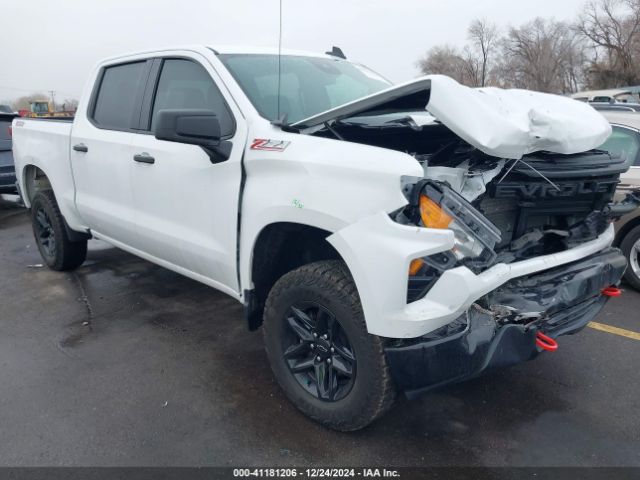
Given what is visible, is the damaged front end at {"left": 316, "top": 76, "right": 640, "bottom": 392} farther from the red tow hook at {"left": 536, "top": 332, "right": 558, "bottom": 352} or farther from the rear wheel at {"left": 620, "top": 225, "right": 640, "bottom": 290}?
the rear wheel at {"left": 620, "top": 225, "right": 640, "bottom": 290}

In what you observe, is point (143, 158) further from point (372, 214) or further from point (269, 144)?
point (372, 214)

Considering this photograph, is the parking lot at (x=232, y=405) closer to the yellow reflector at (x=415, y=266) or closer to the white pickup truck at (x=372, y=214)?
the white pickup truck at (x=372, y=214)

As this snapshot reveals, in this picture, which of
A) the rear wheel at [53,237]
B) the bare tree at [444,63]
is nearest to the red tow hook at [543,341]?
the rear wheel at [53,237]

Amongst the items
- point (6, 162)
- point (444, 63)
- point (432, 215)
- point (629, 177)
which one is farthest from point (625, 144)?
point (444, 63)

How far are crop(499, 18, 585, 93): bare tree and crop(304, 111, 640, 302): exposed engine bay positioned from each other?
6318cm

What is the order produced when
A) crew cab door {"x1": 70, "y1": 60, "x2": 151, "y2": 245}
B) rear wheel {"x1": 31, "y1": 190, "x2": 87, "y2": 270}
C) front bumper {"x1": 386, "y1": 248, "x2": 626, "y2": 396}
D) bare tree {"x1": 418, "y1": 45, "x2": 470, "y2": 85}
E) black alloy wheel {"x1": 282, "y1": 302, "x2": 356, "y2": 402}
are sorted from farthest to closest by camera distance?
1. bare tree {"x1": 418, "y1": 45, "x2": 470, "y2": 85}
2. rear wheel {"x1": 31, "y1": 190, "x2": 87, "y2": 270}
3. crew cab door {"x1": 70, "y1": 60, "x2": 151, "y2": 245}
4. black alloy wheel {"x1": 282, "y1": 302, "x2": 356, "y2": 402}
5. front bumper {"x1": 386, "y1": 248, "x2": 626, "y2": 396}

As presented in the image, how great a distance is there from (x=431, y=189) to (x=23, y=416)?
253 centimetres

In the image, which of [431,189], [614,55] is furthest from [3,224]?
[614,55]

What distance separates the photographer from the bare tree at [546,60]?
61344 mm

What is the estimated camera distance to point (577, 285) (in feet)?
8.36

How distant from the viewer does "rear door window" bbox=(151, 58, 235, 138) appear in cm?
320

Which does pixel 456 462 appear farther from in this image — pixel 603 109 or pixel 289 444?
pixel 603 109

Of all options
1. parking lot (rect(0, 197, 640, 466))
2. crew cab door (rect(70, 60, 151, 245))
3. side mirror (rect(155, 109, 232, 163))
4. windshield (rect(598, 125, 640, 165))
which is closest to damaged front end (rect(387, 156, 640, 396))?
parking lot (rect(0, 197, 640, 466))

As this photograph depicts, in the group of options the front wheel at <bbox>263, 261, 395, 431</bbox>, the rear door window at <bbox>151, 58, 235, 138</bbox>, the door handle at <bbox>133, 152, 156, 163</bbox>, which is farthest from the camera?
the door handle at <bbox>133, 152, 156, 163</bbox>
